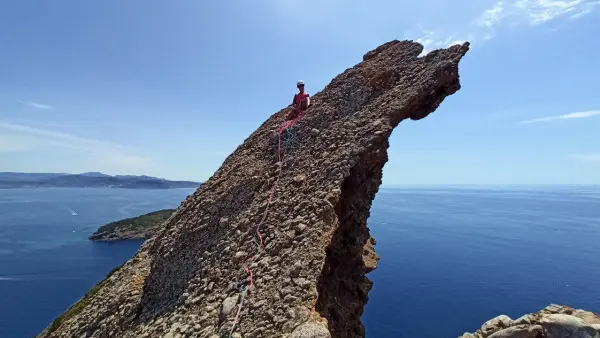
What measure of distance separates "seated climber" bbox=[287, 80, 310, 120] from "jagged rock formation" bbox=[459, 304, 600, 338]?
36.4ft

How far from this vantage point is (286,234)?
9469 mm

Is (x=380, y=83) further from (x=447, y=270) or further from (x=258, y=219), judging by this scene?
(x=447, y=270)

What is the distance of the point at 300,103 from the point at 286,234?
6.57m

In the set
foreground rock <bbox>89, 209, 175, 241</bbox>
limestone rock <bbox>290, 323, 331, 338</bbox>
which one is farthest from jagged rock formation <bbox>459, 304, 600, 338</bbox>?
foreground rock <bbox>89, 209, 175, 241</bbox>

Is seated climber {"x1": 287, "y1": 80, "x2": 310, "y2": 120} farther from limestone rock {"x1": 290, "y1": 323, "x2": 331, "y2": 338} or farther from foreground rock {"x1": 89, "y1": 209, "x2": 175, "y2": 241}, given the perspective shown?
foreground rock {"x1": 89, "y1": 209, "x2": 175, "y2": 241}

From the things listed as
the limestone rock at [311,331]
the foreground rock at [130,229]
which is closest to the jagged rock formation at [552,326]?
the limestone rock at [311,331]

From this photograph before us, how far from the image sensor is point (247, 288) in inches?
341

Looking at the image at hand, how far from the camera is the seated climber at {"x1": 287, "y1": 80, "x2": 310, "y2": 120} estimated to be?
14187 millimetres

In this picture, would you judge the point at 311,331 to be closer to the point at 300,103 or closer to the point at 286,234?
the point at 286,234

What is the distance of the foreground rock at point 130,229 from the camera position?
126m

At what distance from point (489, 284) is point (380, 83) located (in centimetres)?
8261

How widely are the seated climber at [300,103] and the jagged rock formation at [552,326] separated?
36.4 ft

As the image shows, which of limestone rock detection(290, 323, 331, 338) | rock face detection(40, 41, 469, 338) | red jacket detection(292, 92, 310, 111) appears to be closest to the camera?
limestone rock detection(290, 323, 331, 338)

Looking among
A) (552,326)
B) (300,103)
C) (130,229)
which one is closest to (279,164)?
(300,103)
